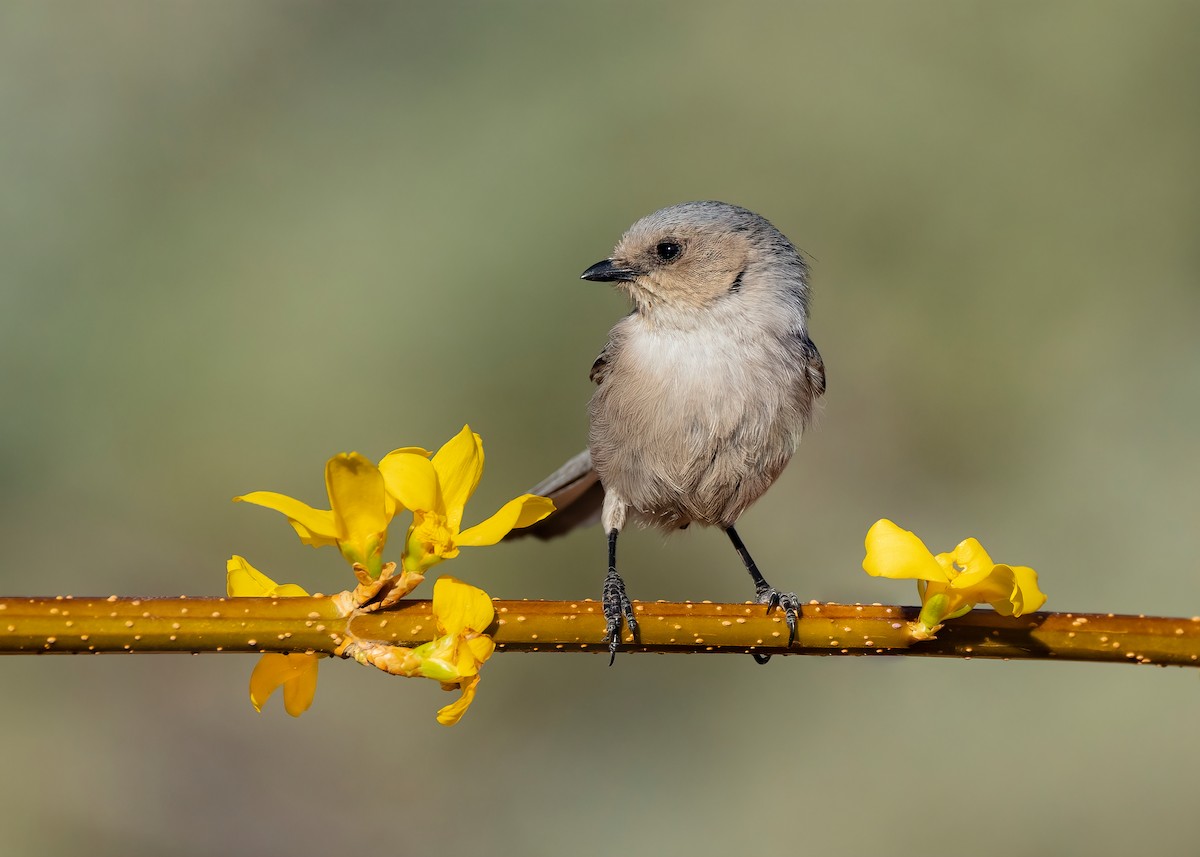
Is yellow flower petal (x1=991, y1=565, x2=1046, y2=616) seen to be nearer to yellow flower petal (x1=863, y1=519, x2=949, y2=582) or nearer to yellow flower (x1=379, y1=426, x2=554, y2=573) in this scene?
yellow flower petal (x1=863, y1=519, x2=949, y2=582)

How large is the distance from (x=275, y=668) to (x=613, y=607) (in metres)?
0.90

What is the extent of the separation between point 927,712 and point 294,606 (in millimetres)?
2659

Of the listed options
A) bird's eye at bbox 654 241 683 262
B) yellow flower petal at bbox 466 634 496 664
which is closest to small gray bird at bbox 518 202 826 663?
bird's eye at bbox 654 241 683 262

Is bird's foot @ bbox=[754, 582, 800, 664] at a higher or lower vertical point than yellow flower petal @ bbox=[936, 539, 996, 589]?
lower

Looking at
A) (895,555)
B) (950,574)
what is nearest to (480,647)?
(895,555)

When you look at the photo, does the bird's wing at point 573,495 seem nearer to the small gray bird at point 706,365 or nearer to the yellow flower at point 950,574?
the small gray bird at point 706,365

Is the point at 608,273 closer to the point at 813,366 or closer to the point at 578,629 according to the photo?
the point at 813,366

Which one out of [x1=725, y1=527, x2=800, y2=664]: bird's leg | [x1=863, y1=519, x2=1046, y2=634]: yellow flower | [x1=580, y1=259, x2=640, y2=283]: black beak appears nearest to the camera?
[x1=863, y1=519, x2=1046, y2=634]: yellow flower

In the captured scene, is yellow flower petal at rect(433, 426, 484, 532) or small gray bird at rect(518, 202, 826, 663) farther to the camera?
small gray bird at rect(518, 202, 826, 663)

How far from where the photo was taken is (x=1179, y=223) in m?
4.03

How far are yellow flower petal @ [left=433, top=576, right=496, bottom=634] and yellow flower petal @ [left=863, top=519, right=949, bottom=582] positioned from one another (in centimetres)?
46

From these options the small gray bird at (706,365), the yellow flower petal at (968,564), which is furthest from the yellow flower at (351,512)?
the small gray bird at (706,365)

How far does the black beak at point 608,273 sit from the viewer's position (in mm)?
2602

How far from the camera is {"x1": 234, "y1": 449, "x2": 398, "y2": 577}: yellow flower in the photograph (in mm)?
1304
